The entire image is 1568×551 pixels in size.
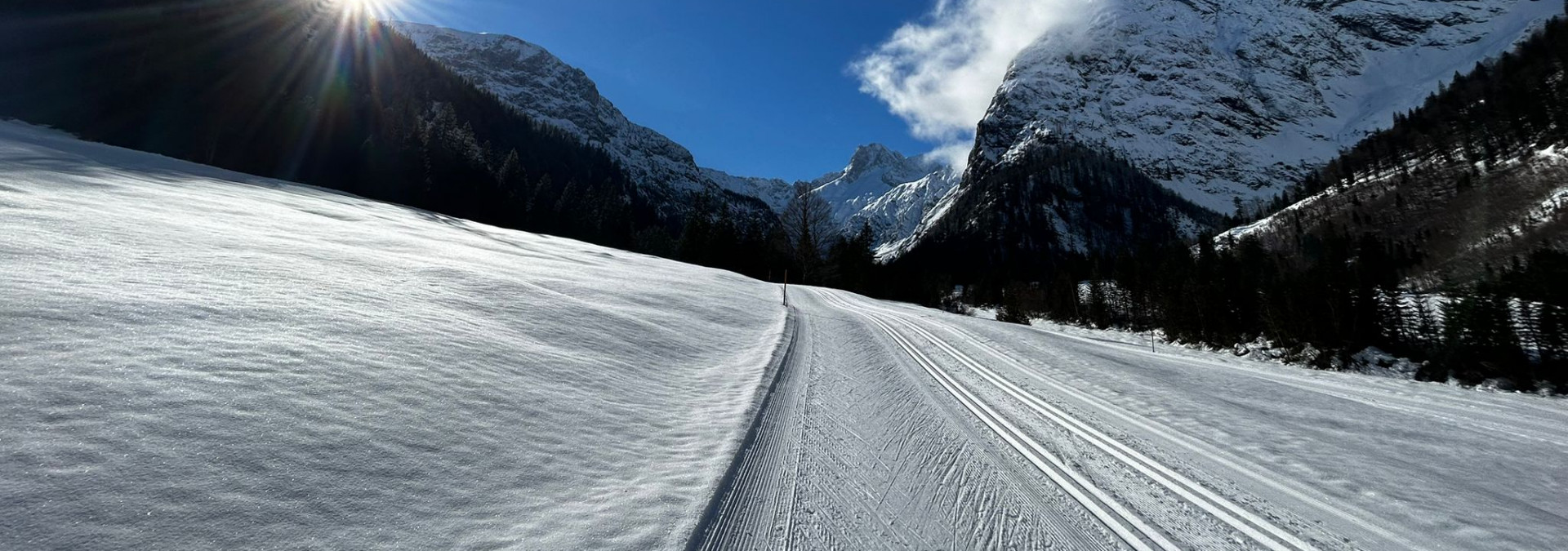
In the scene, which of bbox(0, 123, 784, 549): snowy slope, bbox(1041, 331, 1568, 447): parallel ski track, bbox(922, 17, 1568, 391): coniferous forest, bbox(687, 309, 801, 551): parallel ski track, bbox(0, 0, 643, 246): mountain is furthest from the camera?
bbox(0, 0, 643, 246): mountain

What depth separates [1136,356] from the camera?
11.4 metres

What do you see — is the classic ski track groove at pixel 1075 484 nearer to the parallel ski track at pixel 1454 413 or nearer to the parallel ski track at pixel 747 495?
the parallel ski track at pixel 747 495

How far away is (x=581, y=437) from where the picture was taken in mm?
3982

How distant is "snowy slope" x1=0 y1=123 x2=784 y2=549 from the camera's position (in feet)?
7.30

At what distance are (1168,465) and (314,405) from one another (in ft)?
20.9

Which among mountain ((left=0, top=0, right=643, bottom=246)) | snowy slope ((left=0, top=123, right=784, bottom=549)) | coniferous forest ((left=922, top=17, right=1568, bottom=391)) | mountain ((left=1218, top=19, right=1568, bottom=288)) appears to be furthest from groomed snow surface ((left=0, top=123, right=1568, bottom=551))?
mountain ((left=1218, top=19, right=1568, bottom=288))

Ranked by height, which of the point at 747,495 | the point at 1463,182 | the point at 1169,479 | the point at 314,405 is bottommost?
the point at 747,495

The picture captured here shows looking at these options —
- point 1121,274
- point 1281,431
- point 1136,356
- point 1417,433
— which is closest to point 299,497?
point 1281,431

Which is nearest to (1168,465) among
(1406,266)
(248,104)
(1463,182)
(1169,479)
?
(1169,479)

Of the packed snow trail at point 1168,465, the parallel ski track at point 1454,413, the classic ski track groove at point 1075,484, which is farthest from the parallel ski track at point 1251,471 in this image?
the parallel ski track at point 1454,413

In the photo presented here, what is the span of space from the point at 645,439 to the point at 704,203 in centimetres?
6060

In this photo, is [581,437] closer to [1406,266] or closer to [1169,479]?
[1169,479]

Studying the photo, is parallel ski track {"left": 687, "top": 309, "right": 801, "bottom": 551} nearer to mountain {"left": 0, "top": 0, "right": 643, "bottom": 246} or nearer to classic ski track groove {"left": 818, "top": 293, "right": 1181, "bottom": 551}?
classic ski track groove {"left": 818, "top": 293, "right": 1181, "bottom": 551}

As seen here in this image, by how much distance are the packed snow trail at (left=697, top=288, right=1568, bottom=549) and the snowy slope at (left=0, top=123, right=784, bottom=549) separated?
0.86 metres
